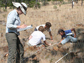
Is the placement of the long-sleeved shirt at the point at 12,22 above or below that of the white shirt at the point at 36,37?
above

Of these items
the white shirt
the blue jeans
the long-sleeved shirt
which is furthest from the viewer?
the blue jeans

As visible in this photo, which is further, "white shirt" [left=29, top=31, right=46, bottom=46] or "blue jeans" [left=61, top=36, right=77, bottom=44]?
"blue jeans" [left=61, top=36, right=77, bottom=44]

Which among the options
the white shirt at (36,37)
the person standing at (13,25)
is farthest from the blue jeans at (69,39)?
the person standing at (13,25)

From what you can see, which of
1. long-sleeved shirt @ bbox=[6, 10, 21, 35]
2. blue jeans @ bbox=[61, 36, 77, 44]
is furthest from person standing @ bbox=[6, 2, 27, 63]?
blue jeans @ bbox=[61, 36, 77, 44]

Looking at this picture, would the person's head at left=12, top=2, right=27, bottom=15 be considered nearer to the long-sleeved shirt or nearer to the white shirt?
the long-sleeved shirt

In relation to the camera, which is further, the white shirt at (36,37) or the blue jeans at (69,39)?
the blue jeans at (69,39)

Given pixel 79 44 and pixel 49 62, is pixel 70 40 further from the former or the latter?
pixel 49 62

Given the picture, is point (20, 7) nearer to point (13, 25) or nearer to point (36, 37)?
point (13, 25)

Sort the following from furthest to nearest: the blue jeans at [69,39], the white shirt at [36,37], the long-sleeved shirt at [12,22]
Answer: the blue jeans at [69,39], the white shirt at [36,37], the long-sleeved shirt at [12,22]

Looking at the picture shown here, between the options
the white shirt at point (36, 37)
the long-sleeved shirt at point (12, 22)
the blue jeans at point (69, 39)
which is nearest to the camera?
the long-sleeved shirt at point (12, 22)

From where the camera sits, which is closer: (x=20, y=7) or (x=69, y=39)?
(x=20, y=7)

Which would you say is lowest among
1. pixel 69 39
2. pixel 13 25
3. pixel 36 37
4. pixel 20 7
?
pixel 69 39

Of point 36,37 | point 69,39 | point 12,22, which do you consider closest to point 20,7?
point 12,22

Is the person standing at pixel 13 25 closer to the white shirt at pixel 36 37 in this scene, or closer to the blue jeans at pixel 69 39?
the white shirt at pixel 36 37
